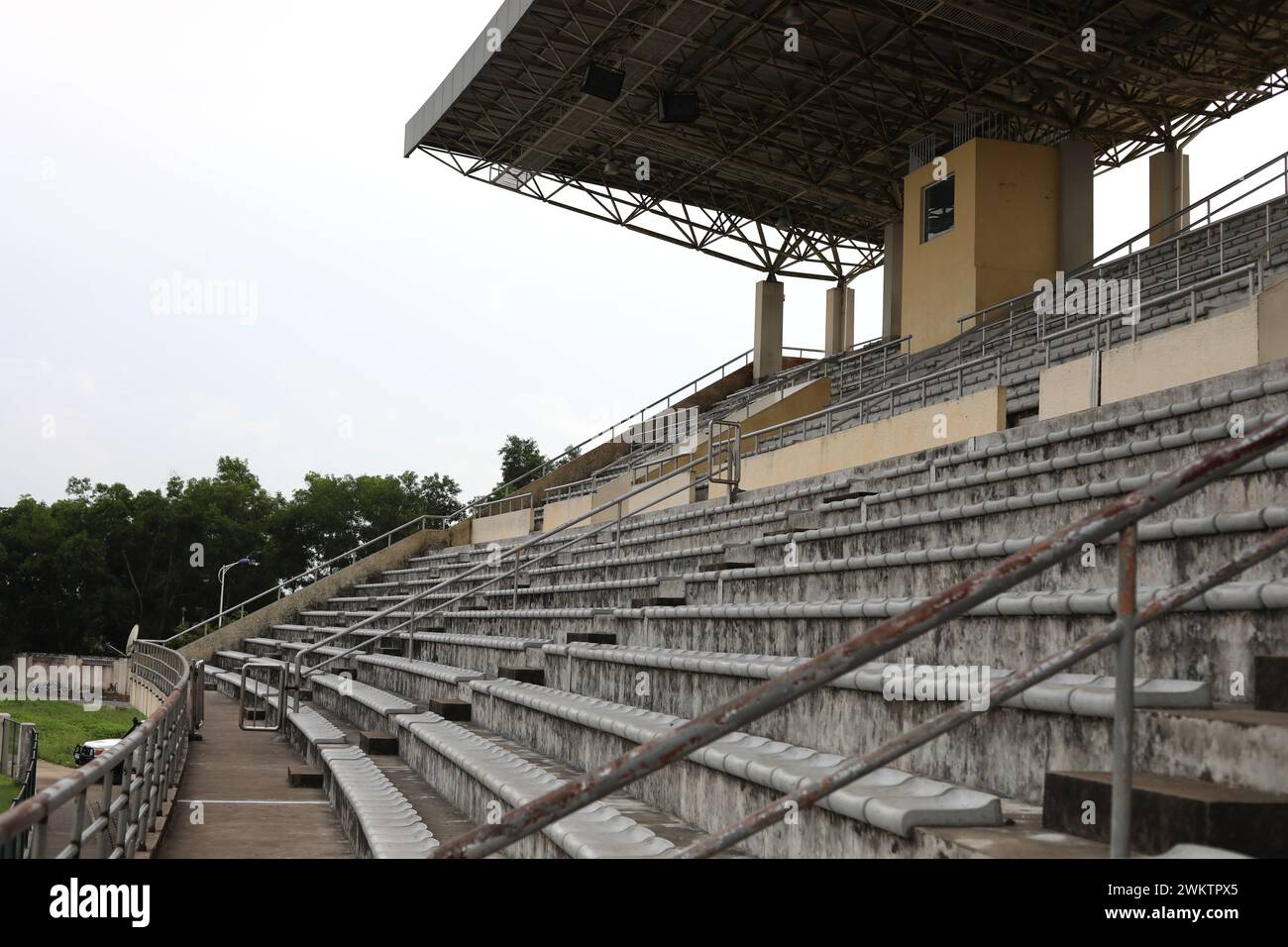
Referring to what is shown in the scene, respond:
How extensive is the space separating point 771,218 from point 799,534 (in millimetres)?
24953

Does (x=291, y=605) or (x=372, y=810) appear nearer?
(x=372, y=810)

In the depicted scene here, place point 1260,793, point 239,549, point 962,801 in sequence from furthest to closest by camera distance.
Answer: point 239,549
point 962,801
point 1260,793

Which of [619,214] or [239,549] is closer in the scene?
[619,214]

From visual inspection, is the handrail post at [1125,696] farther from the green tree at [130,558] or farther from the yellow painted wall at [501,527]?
the green tree at [130,558]

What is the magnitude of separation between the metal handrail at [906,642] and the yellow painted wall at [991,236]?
60.6ft

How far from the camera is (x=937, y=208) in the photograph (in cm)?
2116

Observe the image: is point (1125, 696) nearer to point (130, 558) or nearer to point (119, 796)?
point (119, 796)

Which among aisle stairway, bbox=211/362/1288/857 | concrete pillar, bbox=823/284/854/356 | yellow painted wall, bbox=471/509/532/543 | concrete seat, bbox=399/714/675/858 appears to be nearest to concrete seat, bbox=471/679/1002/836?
aisle stairway, bbox=211/362/1288/857

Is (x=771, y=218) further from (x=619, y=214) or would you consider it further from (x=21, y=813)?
(x=21, y=813)

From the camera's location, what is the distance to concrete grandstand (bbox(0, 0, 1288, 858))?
7.77 feet

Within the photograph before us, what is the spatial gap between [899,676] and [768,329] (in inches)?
1098

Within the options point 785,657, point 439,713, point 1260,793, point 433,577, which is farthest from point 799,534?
point 433,577

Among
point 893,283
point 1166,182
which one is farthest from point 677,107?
point 1166,182
